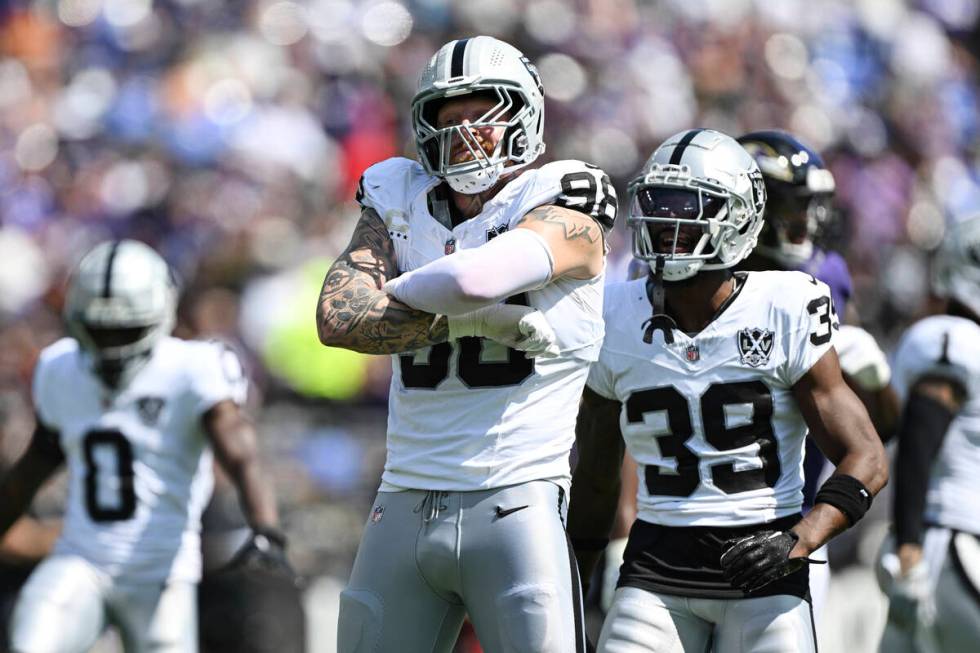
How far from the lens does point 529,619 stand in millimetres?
3266

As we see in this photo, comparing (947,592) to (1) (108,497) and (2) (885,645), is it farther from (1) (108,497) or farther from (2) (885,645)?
(1) (108,497)

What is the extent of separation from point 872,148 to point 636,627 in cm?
1061

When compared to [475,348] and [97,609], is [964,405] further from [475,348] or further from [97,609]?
Result: [97,609]

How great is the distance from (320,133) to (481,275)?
8.17m

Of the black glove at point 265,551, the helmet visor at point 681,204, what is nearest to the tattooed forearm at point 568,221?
the helmet visor at point 681,204

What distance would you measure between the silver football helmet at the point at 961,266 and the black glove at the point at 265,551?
99.8 inches

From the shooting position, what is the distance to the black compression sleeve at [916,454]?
5258mm

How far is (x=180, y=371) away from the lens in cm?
560

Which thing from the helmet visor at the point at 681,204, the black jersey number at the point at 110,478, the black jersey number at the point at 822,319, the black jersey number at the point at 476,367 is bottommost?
the black jersey number at the point at 110,478

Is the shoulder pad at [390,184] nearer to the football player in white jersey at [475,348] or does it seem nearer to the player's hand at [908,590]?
the football player in white jersey at [475,348]

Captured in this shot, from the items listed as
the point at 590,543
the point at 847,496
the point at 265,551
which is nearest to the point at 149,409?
the point at 265,551

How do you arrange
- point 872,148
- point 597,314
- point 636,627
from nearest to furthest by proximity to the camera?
point 597,314
point 636,627
point 872,148

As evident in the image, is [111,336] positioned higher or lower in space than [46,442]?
higher

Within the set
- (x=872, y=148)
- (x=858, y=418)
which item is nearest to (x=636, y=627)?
(x=858, y=418)
